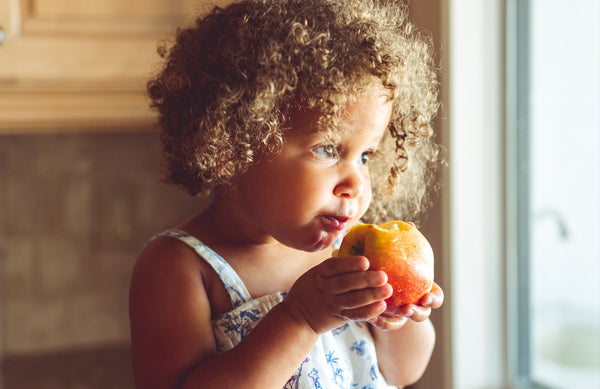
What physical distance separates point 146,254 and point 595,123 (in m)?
0.76

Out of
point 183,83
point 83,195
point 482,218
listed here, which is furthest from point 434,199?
point 83,195

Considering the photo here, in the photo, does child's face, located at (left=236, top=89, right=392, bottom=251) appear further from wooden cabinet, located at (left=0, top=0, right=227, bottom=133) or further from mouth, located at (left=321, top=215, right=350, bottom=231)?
wooden cabinet, located at (left=0, top=0, right=227, bottom=133)

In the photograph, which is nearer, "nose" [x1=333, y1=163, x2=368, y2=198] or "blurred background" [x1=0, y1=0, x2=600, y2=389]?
"nose" [x1=333, y1=163, x2=368, y2=198]

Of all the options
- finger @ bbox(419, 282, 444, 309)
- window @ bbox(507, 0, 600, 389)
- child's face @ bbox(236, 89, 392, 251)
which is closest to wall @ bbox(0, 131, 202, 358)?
window @ bbox(507, 0, 600, 389)

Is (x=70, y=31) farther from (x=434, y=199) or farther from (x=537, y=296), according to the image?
(x=537, y=296)

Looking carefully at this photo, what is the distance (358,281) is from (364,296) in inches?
0.6

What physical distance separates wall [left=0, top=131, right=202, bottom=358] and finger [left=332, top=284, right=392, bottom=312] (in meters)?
1.33

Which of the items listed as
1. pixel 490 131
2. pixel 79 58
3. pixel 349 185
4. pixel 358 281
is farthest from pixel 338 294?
pixel 79 58

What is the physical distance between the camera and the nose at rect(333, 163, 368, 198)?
0.68 metres

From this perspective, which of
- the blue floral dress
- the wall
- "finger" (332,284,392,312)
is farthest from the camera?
the wall

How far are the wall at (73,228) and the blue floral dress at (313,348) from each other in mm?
1114

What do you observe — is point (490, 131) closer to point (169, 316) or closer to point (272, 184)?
point (272, 184)

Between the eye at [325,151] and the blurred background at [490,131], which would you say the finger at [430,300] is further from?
the blurred background at [490,131]

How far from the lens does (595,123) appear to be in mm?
1027
